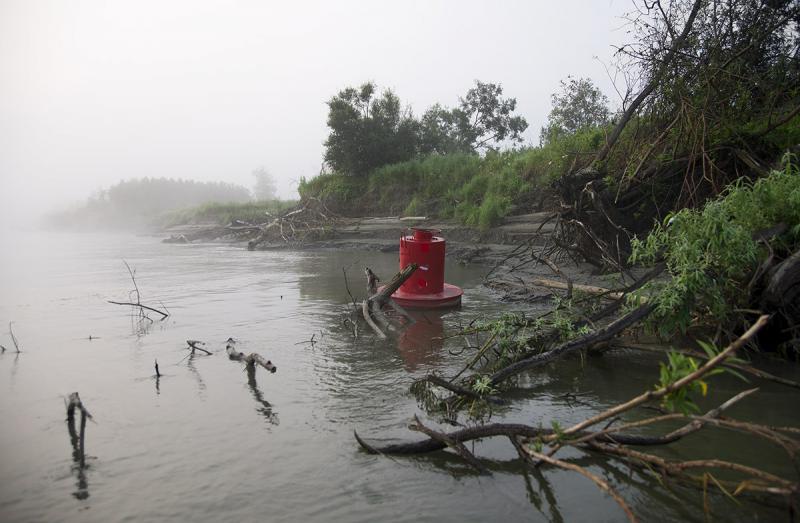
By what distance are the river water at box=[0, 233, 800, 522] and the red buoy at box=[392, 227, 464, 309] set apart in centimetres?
31

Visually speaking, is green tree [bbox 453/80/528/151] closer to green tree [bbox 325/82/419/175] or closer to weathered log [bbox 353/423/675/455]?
green tree [bbox 325/82/419/175]

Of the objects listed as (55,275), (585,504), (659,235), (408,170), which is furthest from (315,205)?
(585,504)

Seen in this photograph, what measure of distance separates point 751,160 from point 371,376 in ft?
20.4

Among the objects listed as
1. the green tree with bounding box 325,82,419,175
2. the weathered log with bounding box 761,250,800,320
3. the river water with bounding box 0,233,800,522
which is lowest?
the river water with bounding box 0,233,800,522

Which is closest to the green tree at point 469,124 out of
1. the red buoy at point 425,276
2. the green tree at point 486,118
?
the green tree at point 486,118

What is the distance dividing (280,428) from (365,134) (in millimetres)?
19893

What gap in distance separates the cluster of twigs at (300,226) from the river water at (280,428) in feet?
40.5

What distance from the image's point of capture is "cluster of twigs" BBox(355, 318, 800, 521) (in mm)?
2346

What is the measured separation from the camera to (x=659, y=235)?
5027 mm

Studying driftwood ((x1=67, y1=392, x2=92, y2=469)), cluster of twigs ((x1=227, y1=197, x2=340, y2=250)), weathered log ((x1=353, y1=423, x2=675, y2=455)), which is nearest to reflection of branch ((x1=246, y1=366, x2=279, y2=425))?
weathered log ((x1=353, y1=423, x2=675, y2=455))

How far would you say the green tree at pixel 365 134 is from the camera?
2284cm

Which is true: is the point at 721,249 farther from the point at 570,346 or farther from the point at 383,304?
the point at 383,304

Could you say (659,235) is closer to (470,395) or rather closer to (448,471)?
(470,395)

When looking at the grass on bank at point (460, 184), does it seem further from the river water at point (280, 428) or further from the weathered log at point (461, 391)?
the weathered log at point (461, 391)
